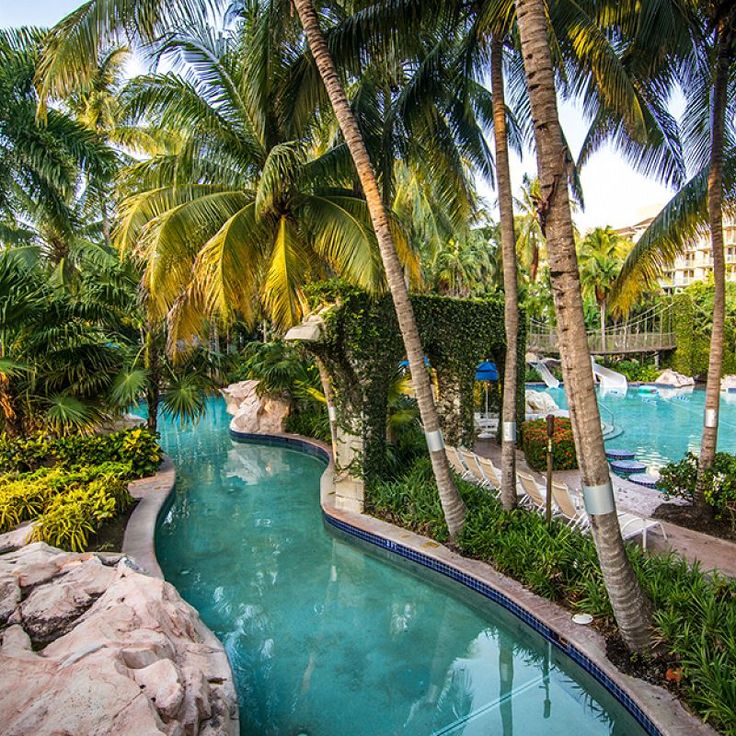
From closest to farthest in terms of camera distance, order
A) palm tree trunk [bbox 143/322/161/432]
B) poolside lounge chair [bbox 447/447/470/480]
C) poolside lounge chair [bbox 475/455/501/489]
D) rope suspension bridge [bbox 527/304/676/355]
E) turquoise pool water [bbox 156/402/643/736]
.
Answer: turquoise pool water [bbox 156/402/643/736], poolside lounge chair [bbox 475/455/501/489], poolside lounge chair [bbox 447/447/470/480], palm tree trunk [bbox 143/322/161/432], rope suspension bridge [bbox 527/304/676/355]

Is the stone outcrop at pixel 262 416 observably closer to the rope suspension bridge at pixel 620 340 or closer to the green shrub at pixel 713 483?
the green shrub at pixel 713 483

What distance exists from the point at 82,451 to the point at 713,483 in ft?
35.1

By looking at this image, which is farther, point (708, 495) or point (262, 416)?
point (262, 416)

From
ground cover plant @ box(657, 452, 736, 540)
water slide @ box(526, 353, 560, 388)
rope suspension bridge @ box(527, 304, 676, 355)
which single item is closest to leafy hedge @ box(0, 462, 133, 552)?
ground cover plant @ box(657, 452, 736, 540)

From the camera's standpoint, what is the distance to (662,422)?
18.8 metres

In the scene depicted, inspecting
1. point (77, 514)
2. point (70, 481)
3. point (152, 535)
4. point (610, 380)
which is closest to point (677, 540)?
point (152, 535)

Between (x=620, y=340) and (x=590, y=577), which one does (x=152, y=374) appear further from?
(x=620, y=340)

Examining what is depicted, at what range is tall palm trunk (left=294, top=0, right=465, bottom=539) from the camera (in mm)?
5984

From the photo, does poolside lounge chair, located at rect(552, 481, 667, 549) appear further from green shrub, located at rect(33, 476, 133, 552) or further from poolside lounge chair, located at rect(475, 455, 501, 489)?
green shrub, located at rect(33, 476, 133, 552)

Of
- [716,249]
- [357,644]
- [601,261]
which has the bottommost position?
[357,644]

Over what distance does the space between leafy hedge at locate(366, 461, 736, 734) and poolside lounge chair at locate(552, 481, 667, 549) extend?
43 centimetres

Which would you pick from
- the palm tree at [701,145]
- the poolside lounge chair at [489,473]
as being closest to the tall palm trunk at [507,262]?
the poolside lounge chair at [489,473]

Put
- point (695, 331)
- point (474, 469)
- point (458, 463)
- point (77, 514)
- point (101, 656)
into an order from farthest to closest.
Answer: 1. point (695, 331)
2. point (458, 463)
3. point (474, 469)
4. point (77, 514)
5. point (101, 656)

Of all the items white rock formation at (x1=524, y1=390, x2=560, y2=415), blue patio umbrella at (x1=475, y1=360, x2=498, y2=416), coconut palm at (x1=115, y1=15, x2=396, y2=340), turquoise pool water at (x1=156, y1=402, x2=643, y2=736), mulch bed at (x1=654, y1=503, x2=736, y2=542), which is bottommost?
turquoise pool water at (x1=156, y1=402, x2=643, y2=736)
